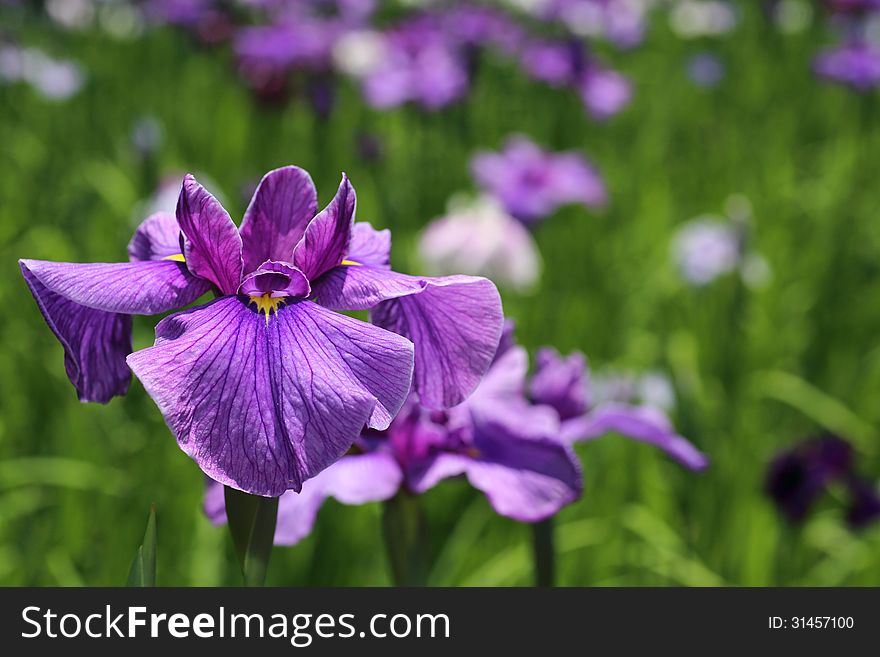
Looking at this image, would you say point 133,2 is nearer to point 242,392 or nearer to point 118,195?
point 118,195

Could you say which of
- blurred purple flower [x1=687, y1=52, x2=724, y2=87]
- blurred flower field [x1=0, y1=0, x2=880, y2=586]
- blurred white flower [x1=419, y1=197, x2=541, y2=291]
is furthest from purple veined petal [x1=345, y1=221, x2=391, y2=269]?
blurred purple flower [x1=687, y1=52, x2=724, y2=87]

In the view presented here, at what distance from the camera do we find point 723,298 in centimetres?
246

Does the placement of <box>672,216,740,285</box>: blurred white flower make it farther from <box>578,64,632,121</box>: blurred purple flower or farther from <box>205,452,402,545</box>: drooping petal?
<box>205,452,402,545</box>: drooping petal

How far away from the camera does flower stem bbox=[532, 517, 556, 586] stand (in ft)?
3.33

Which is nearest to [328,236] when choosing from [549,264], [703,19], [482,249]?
[482,249]

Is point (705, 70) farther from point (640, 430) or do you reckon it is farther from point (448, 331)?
point (448, 331)

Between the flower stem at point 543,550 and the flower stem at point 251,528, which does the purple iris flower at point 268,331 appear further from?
the flower stem at point 543,550

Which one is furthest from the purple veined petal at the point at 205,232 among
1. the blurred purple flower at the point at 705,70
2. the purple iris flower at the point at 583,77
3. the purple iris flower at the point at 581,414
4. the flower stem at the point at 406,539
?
the blurred purple flower at the point at 705,70

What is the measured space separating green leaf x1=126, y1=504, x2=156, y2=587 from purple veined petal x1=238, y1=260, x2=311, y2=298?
0.18m

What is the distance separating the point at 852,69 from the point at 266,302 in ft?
11.0

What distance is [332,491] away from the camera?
84 cm

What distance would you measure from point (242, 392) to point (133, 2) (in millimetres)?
4465
